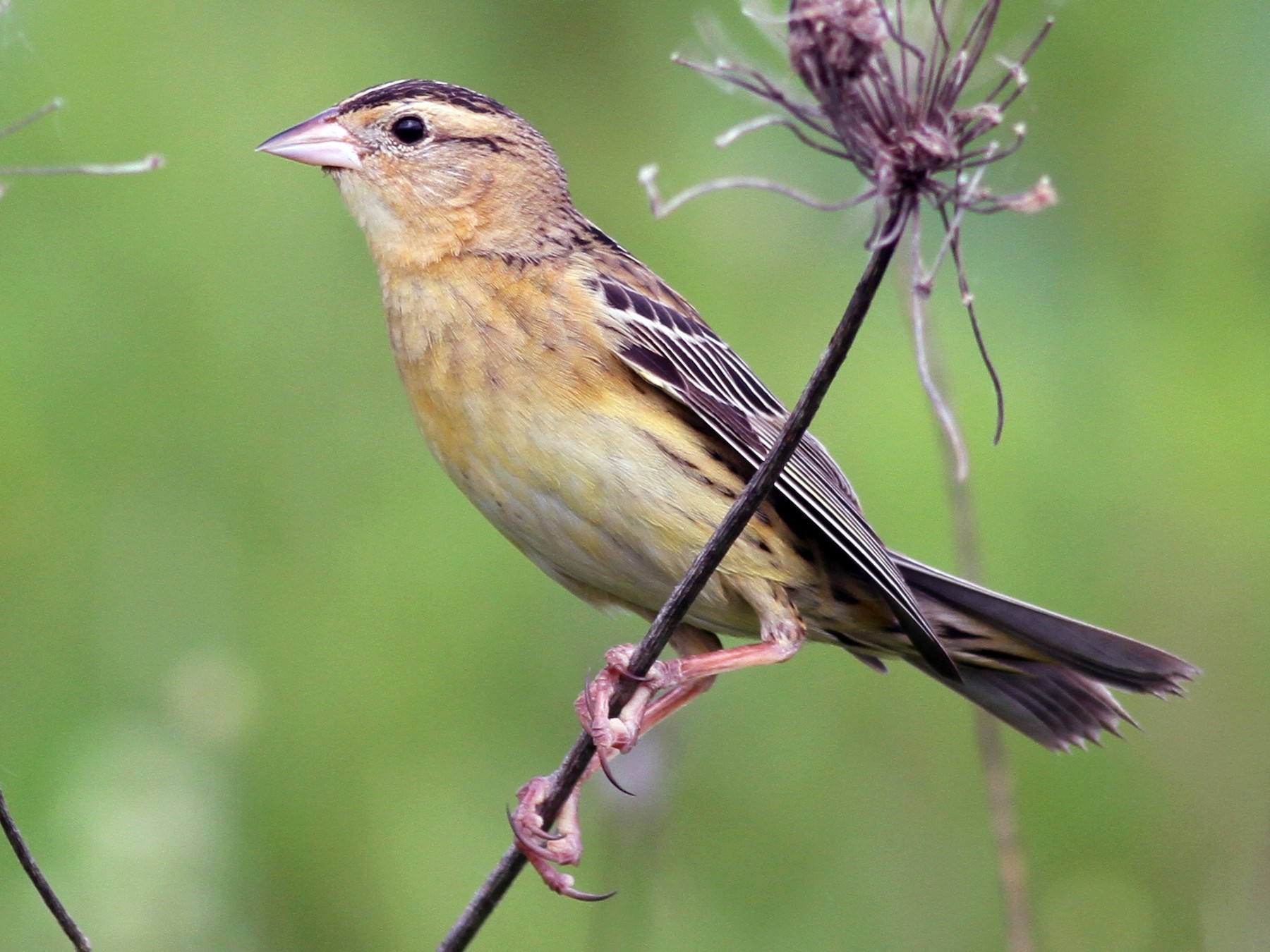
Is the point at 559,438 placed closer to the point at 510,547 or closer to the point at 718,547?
the point at 718,547

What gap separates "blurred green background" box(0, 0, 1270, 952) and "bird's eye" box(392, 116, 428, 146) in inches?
54.4

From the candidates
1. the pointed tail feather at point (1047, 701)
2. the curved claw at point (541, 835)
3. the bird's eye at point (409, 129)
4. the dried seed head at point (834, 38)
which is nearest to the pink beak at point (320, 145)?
the bird's eye at point (409, 129)

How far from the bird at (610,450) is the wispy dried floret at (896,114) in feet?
4.91

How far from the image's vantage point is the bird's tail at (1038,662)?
404cm

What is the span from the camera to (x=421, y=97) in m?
4.39

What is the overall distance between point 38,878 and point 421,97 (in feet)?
7.95

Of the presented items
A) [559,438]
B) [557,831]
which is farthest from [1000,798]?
[559,438]

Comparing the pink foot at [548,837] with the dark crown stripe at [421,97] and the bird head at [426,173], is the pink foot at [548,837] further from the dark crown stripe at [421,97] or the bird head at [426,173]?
the dark crown stripe at [421,97]

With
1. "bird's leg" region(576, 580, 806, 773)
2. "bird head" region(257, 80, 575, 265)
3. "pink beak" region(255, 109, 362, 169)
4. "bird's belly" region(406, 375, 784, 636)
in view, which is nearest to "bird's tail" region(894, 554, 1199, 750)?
"bird's leg" region(576, 580, 806, 773)

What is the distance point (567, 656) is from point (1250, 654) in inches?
98.4

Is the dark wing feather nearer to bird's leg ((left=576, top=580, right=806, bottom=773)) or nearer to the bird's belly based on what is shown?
the bird's belly

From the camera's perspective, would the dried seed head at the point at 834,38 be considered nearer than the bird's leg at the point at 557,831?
Yes

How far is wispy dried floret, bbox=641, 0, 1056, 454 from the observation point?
236 centimetres

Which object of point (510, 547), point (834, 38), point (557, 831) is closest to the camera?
point (834, 38)
